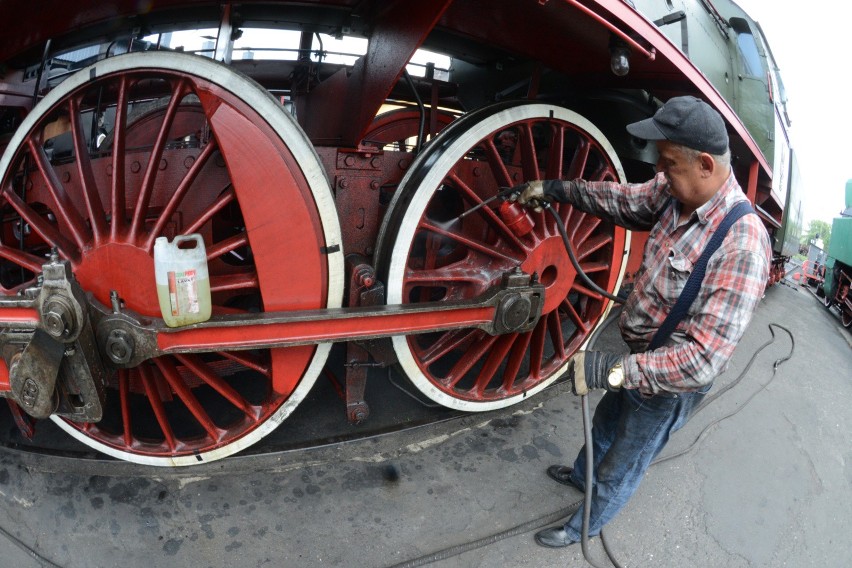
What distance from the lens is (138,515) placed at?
183 cm

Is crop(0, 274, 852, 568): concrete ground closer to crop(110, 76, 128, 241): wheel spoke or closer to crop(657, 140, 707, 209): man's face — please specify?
crop(110, 76, 128, 241): wheel spoke

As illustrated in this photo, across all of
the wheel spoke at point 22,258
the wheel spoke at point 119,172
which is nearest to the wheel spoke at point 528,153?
the wheel spoke at point 119,172

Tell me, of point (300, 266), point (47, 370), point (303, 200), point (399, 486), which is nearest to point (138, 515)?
point (47, 370)

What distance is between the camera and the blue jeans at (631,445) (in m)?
1.73

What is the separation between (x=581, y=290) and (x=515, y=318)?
630 mm

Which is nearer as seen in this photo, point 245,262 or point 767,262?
point 767,262

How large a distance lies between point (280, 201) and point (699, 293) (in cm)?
140

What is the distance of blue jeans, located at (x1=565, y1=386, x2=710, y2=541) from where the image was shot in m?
1.73

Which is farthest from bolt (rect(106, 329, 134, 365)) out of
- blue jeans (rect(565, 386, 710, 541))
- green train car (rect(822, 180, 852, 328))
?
green train car (rect(822, 180, 852, 328))

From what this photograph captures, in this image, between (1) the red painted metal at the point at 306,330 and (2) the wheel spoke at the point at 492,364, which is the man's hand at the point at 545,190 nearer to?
(1) the red painted metal at the point at 306,330

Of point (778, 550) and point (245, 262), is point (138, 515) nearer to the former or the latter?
point (245, 262)

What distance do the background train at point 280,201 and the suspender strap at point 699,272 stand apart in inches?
26.9

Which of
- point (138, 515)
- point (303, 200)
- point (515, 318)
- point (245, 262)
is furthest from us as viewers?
point (245, 262)

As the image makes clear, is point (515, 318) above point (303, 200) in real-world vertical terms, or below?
below
